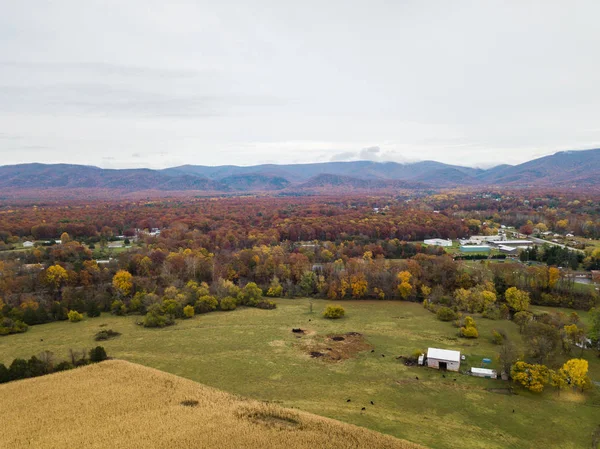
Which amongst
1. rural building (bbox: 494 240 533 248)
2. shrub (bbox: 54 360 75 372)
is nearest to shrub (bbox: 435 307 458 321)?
shrub (bbox: 54 360 75 372)

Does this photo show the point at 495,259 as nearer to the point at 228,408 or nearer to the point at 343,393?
the point at 343,393

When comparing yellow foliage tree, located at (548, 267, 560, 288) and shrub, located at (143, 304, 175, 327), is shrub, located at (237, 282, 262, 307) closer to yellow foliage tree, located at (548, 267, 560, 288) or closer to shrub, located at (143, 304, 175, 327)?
shrub, located at (143, 304, 175, 327)

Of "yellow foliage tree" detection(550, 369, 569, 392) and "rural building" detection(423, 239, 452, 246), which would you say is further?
"rural building" detection(423, 239, 452, 246)

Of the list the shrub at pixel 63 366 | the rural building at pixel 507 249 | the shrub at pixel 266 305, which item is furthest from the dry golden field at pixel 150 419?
the rural building at pixel 507 249

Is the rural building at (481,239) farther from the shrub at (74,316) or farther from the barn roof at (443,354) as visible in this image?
the shrub at (74,316)

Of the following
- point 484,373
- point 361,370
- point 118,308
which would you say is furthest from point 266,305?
point 484,373

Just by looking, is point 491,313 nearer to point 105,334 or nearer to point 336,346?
point 336,346

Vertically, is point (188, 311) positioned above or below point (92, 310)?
below
